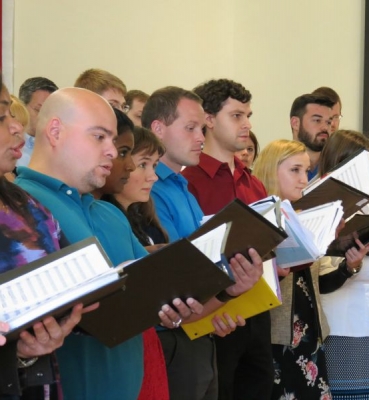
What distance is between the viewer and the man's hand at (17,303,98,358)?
1654mm

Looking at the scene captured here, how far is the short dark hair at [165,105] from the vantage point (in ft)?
11.1

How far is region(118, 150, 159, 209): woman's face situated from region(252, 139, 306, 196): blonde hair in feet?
3.30

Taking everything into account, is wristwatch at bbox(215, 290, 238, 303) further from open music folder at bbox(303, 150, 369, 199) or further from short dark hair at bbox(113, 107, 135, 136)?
open music folder at bbox(303, 150, 369, 199)

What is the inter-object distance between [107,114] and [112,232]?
0.35m

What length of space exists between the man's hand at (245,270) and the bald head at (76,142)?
481mm

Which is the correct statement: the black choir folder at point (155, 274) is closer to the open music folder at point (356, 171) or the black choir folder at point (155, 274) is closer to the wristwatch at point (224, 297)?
the wristwatch at point (224, 297)

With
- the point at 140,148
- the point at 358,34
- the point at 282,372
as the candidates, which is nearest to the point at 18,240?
the point at 140,148

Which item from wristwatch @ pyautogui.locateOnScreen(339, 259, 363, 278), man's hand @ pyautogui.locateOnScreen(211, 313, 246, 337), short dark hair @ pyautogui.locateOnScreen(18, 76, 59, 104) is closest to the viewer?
man's hand @ pyautogui.locateOnScreen(211, 313, 246, 337)

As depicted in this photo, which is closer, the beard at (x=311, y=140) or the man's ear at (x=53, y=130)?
the man's ear at (x=53, y=130)

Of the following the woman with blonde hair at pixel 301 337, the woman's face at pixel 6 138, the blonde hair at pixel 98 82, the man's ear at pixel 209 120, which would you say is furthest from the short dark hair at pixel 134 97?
the woman's face at pixel 6 138

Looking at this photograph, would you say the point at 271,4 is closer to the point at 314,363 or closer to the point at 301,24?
the point at 301,24

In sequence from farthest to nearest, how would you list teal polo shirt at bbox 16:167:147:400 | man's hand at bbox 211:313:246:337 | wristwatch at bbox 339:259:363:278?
1. wristwatch at bbox 339:259:363:278
2. man's hand at bbox 211:313:246:337
3. teal polo shirt at bbox 16:167:147:400

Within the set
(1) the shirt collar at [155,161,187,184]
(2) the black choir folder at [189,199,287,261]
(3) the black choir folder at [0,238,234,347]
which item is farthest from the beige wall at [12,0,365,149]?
(3) the black choir folder at [0,238,234,347]

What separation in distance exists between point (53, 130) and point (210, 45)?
4023mm
